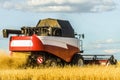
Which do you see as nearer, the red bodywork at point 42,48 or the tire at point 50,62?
the red bodywork at point 42,48

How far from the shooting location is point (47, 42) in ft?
85.0

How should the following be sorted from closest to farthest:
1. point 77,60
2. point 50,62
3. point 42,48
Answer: point 42,48, point 50,62, point 77,60

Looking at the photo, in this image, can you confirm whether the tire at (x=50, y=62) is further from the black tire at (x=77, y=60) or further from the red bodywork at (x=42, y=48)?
the black tire at (x=77, y=60)

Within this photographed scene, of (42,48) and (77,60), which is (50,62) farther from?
(77,60)

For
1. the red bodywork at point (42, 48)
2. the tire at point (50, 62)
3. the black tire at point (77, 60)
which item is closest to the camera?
the red bodywork at point (42, 48)

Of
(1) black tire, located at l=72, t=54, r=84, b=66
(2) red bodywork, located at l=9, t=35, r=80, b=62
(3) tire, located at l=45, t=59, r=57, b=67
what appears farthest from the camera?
(1) black tire, located at l=72, t=54, r=84, b=66

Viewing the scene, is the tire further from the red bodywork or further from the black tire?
the black tire

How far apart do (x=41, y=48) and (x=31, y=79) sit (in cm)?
873

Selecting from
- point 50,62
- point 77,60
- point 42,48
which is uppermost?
point 42,48

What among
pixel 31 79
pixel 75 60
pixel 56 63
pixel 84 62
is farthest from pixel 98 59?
pixel 31 79

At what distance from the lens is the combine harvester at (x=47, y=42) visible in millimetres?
25867

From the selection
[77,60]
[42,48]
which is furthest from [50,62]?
[77,60]

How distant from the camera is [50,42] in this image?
2603cm

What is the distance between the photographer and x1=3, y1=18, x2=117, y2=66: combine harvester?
84.9ft
